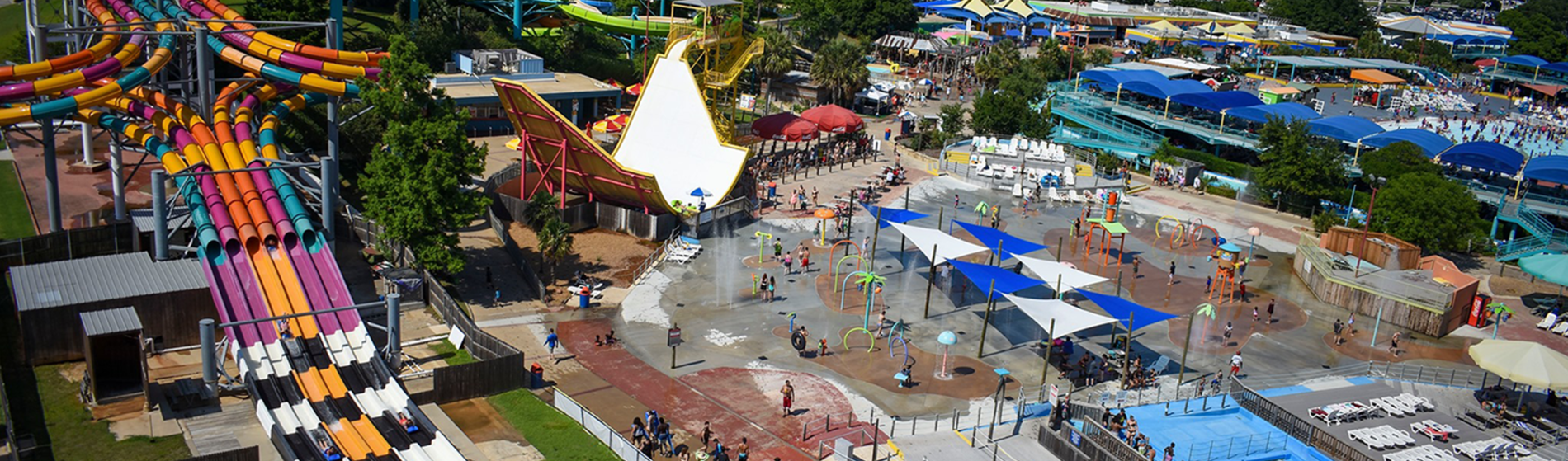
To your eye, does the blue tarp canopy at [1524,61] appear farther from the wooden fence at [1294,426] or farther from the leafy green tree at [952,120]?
the wooden fence at [1294,426]

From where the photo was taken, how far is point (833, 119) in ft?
235

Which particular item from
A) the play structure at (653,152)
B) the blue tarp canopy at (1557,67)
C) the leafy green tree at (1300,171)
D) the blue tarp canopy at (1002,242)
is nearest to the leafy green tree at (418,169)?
the play structure at (653,152)

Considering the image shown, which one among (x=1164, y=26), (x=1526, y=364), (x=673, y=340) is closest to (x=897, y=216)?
(x=673, y=340)

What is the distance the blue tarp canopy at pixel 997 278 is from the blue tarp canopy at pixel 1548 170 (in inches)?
1441

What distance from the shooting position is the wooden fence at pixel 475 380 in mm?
34531

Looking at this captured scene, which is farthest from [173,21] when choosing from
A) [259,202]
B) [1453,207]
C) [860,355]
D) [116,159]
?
[1453,207]

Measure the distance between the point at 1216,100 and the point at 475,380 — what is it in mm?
61885

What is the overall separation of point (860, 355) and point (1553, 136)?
2723 inches

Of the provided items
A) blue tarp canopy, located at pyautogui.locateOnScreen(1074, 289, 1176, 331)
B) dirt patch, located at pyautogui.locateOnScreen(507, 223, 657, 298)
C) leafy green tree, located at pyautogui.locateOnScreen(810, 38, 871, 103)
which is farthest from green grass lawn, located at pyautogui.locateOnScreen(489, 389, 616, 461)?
leafy green tree, located at pyautogui.locateOnScreen(810, 38, 871, 103)

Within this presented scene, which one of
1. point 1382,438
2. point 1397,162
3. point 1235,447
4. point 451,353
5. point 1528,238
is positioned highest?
point 1397,162

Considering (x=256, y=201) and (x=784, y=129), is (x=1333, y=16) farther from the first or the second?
(x=256, y=201)

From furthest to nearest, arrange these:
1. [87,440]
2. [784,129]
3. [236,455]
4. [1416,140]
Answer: [1416,140]
[784,129]
[87,440]
[236,455]

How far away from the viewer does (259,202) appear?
131ft

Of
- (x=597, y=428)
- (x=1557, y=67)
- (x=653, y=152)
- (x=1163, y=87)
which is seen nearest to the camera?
(x=597, y=428)
